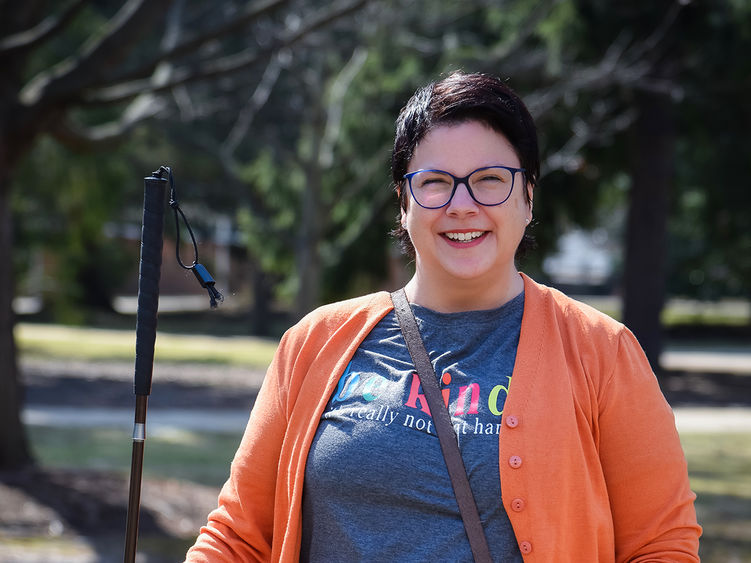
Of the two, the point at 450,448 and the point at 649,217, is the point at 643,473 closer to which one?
the point at 450,448

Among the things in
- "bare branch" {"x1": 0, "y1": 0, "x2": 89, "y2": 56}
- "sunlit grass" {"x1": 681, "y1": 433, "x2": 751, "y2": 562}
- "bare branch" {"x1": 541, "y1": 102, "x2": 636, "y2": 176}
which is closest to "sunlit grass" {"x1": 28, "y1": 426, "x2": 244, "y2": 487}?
"bare branch" {"x1": 0, "y1": 0, "x2": 89, "y2": 56}

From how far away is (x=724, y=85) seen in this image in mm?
14094

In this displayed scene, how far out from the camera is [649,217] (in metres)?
16.0

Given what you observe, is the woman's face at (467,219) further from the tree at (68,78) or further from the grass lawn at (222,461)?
the tree at (68,78)

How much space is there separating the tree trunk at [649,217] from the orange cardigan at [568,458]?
Answer: 14.4m

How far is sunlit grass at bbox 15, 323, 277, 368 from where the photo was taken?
18.8m

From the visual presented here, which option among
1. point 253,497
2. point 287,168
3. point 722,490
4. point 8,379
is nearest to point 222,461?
point 8,379

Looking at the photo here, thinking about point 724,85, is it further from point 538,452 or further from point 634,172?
point 538,452

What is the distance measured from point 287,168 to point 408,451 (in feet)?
39.1

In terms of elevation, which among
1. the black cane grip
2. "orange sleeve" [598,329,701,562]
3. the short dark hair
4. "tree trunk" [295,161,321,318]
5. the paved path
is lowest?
the paved path

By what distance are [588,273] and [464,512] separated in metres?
60.5

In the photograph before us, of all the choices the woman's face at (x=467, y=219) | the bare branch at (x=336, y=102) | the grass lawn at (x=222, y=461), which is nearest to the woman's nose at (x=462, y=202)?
the woman's face at (x=467, y=219)

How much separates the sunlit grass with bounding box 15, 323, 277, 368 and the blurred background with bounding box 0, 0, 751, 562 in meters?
0.17

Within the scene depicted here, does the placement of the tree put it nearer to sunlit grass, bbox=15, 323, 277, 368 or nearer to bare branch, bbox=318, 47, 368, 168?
bare branch, bbox=318, 47, 368, 168
